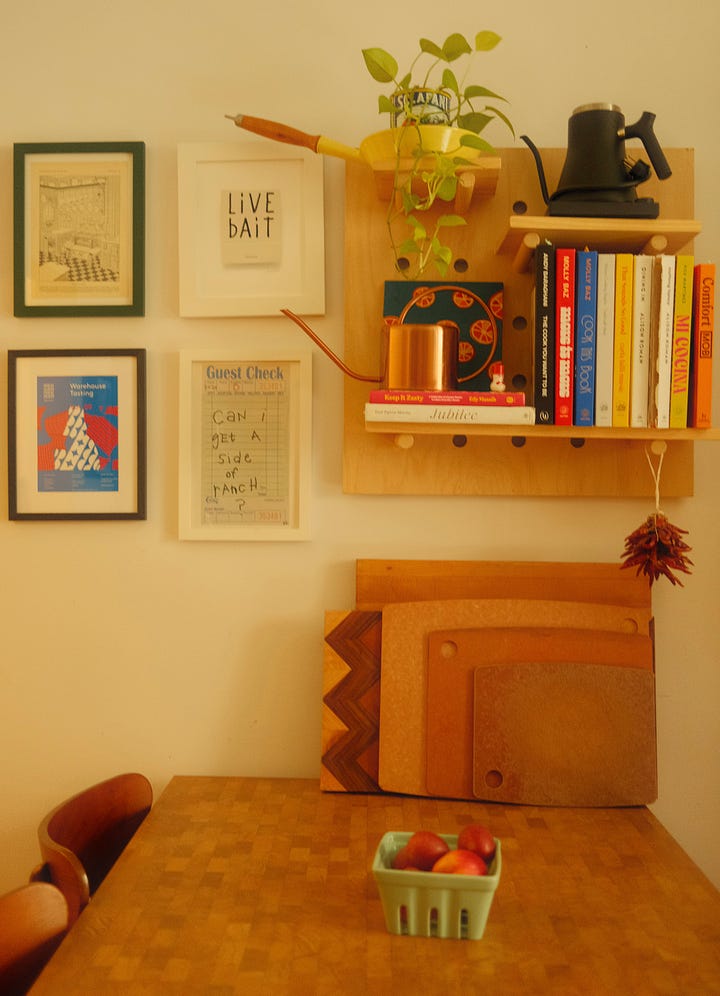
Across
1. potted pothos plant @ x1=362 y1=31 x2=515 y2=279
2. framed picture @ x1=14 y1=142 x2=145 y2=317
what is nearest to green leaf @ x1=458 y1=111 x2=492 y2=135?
potted pothos plant @ x1=362 y1=31 x2=515 y2=279

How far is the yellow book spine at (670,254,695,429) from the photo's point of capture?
1.39 m

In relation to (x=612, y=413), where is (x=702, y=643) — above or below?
below

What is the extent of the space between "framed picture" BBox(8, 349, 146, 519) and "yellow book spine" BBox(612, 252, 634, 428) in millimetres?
838

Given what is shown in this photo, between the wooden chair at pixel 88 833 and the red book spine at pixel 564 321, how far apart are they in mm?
956

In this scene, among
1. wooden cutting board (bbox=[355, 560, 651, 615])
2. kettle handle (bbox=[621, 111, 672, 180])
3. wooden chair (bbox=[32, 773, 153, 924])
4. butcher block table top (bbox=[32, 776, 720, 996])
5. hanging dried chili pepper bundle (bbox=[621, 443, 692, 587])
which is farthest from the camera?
wooden cutting board (bbox=[355, 560, 651, 615])

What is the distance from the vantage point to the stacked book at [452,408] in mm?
1381

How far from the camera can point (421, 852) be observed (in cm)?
107

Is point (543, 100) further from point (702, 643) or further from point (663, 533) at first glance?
point (702, 643)

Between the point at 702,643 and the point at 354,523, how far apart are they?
2.19ft

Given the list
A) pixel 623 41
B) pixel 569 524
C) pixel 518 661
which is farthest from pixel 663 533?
pixel 623 41

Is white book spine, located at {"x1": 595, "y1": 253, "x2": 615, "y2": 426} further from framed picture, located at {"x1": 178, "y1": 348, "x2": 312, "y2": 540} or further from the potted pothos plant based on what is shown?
framed picture, located at {"x1": 178, "y1": 348, "x2": 312, "y2": 540}

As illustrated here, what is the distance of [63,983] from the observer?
0.94 m

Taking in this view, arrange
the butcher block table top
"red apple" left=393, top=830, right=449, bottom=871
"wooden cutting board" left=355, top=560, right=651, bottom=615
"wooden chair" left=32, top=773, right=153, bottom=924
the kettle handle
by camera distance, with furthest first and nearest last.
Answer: "wooden cutting board" left=355, top=560, right=651, bottom=615, the kettle handle, "wooden chair" left=32, top=773, right=153, bottom=924, "red apple" left=393, top=830, right=449, bottom=871, the butcher block table top

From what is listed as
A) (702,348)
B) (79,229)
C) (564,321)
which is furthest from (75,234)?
(702,348)
